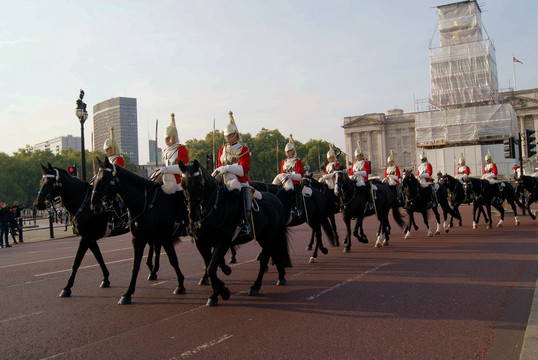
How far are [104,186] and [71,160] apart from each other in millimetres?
86585

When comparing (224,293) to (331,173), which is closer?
(224,293)

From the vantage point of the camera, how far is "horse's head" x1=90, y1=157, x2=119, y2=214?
321 inches

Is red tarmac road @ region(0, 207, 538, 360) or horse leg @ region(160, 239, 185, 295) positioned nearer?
red tarmac road @ region(0, 207, 538, 360)

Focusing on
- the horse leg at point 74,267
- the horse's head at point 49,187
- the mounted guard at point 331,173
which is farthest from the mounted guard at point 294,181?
the horse's head at point 49,187

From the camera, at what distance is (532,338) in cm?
543

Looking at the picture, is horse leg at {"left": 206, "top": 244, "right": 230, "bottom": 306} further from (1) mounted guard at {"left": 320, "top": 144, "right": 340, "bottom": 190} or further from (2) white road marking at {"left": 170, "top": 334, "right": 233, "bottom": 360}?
(1) mounted guard at {"left": 320, "top": 144, "right": 340, "bottom": 190}

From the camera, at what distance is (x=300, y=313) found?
23.3 feet

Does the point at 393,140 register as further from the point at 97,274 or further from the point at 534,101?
the point at 97,274

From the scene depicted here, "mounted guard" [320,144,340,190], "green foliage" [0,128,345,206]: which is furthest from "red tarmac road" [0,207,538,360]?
"green foliage" [0,128,345,206]

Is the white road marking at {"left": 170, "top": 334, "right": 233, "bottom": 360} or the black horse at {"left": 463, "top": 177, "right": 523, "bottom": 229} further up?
the black horse at {"left": 463, "top": 177, "right": 523, "bottom": 229}

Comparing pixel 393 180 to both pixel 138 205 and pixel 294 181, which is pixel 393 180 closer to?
pixel 294 181

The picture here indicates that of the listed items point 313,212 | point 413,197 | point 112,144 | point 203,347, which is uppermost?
point 112,144

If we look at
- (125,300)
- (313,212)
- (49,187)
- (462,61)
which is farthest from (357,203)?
(462,61)

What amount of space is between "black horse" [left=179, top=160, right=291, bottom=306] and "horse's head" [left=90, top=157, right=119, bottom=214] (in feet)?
5.21
